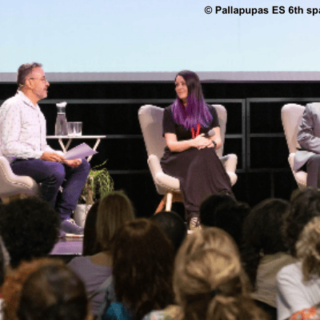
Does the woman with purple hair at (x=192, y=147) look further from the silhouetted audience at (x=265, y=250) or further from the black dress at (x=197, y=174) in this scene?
the silhouetted audience at (x=265, y=250)

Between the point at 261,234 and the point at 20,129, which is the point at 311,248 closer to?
the point at 261,234

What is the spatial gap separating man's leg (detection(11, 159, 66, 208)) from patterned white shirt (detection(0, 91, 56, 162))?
56 millimetres

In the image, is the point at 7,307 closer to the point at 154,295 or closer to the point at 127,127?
the point at 154,295

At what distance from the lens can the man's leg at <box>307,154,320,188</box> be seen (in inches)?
181

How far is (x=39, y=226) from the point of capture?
2.00m

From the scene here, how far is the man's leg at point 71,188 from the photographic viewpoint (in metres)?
4.52

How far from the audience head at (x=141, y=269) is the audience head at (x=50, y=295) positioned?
48 cm

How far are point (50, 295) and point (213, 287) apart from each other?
0.92 ft

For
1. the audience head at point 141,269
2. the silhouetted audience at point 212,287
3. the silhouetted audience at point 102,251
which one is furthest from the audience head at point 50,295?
the silhouetted audience at point 102,251

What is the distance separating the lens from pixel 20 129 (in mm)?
4422

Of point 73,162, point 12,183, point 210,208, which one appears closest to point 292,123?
point 73,162
